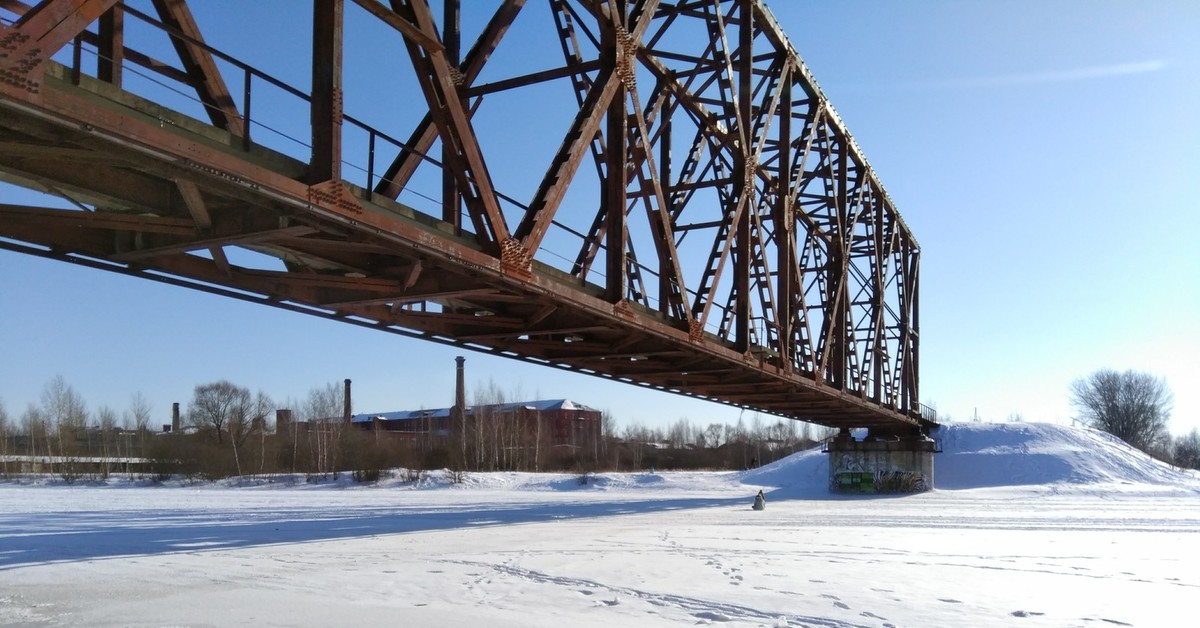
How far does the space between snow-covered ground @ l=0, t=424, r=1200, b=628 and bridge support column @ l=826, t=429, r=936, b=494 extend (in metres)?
12.6

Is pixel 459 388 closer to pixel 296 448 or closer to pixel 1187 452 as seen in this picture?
pixel 296 448

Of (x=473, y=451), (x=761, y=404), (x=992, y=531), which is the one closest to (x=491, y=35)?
(x=992, y=531)

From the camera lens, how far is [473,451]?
81.8m

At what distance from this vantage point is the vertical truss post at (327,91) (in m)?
10.4

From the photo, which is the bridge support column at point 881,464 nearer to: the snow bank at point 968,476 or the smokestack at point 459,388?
the snow bank at point 968,476

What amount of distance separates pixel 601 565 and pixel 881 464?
38777mm

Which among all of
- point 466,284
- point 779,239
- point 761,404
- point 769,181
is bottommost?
point 761,404

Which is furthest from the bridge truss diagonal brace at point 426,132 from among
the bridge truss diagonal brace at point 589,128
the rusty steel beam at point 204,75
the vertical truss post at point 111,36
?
the vertical truss post at point 111,36

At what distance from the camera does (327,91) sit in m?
10.4

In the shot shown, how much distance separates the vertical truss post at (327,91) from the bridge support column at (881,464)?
4310cm

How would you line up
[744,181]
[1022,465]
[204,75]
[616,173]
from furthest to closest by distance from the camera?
[1022,465] → [744,181] → [616,173] → [204,75]

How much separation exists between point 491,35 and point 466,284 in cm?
441

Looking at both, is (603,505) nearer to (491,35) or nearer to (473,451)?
(491,35)

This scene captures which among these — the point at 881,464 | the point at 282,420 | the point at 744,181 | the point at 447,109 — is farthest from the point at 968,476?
the point at 282,420
